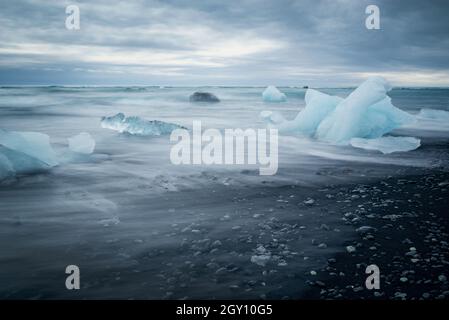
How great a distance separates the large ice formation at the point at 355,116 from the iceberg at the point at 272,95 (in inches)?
708

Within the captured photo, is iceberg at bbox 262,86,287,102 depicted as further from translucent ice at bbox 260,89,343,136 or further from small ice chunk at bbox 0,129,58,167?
small ice chunk at bbox 0,129,58,167

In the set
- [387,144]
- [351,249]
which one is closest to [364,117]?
[387,144]

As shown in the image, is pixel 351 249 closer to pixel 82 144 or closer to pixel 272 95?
pixel 82 144

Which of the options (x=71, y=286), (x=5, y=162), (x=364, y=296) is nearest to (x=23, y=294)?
(x=71, y=286)

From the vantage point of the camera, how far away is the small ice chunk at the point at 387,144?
9.16 metres

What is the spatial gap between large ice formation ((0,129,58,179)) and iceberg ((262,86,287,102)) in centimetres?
2454

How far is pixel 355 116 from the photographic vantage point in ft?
33.7

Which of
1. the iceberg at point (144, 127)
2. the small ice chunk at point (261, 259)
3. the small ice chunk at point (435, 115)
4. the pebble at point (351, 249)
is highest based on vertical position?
the small ice chunk at point (435, 115)

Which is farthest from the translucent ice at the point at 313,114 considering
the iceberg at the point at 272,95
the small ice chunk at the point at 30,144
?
the iceberg at the point at 272,95

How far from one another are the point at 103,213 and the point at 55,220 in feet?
1.92

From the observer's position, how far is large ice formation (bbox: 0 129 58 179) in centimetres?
621

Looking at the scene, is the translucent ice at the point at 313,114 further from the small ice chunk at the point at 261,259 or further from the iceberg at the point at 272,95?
the iceberg at the point at 272,95

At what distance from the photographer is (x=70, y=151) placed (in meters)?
7.98

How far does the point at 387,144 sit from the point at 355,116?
4.18 feet
